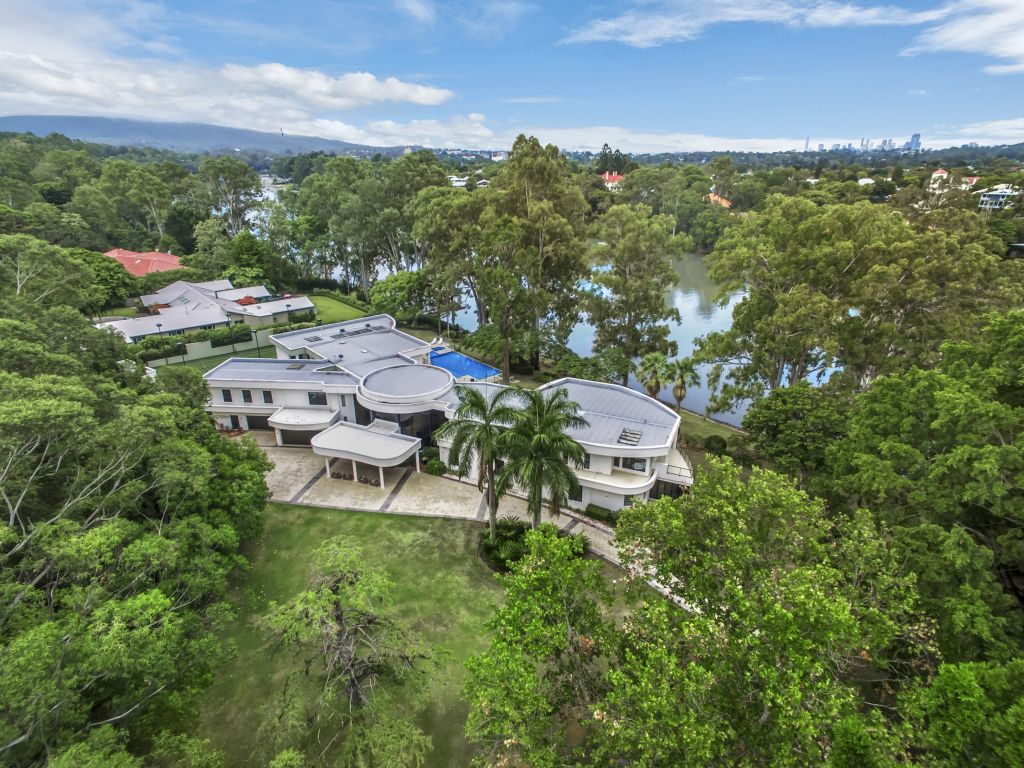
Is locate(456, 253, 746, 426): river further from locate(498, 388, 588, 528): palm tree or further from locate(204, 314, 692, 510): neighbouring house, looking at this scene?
locate(498, 388, 588, 528): palm tree

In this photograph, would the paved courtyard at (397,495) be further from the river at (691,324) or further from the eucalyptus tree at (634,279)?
the river at (691,324)

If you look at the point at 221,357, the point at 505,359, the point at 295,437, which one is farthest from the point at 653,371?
the point at 221,357

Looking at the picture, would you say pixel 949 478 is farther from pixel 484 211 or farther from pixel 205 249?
pixel 205 249

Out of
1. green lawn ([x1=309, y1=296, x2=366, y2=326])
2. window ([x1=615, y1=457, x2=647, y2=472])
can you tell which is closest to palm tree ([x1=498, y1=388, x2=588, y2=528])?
window ([x1=615, y1=457, x2=647, y2=472])

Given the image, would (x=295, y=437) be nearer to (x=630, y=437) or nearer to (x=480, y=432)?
(x=480, y=432)

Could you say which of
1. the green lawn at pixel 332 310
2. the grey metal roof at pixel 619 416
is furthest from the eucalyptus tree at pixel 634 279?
the green lawn at pixel 332 310
